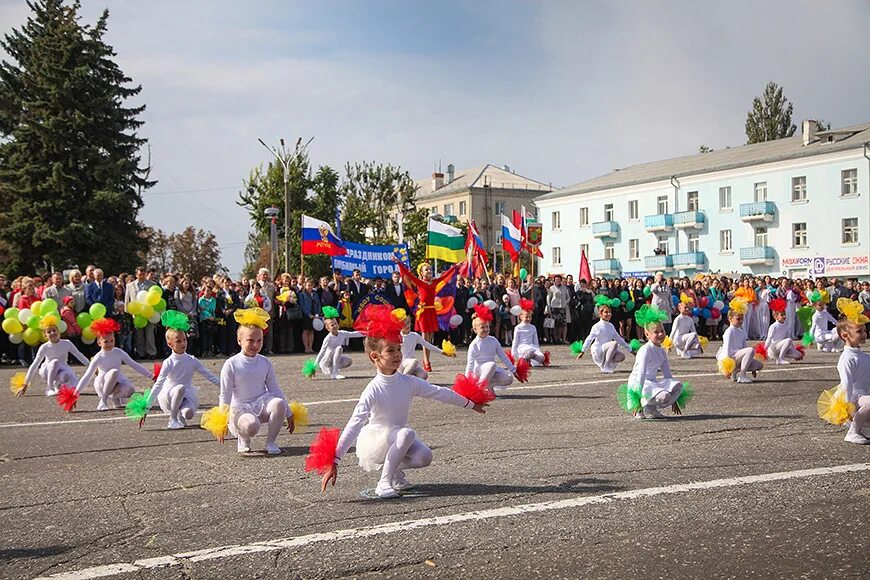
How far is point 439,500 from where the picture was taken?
21.8 ft

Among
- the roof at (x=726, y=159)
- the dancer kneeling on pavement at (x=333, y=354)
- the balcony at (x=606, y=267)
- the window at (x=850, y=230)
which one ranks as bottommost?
the dancer kneeling on pavement at (x=333, y=354)

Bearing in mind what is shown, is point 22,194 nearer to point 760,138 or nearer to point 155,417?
point 155,417

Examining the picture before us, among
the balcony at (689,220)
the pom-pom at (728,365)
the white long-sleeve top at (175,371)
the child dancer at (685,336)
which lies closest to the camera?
the white long-sleeve top at (175,371)

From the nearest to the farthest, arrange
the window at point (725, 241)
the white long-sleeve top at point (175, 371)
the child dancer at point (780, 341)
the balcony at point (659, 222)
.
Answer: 1. the white long-sleeve top at point (175, 371)
2. the child dancer at point (780, 341)
3. the window at point (725, 241)
4. the balcony at point (659, 222)

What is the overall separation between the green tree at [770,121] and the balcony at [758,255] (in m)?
15.5

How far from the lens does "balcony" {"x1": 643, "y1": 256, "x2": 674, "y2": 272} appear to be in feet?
236

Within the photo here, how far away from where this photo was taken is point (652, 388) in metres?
10.8

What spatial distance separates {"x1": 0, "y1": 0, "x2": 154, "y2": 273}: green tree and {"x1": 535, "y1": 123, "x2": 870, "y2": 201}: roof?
4319 cm

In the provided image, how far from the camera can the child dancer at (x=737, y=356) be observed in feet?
49.2

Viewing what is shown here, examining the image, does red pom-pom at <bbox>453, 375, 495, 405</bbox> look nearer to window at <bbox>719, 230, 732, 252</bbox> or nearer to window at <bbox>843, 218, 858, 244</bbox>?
window at <bbox>843, 218, 858, 244</bbox>

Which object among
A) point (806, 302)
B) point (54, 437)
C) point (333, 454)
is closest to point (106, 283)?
point (54, 437)

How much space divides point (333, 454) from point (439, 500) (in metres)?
0.82

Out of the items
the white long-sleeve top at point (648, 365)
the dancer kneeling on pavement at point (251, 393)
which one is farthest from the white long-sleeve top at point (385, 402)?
the white long-sleeve top at point (648, 365)

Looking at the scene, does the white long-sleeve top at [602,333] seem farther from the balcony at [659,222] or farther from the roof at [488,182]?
the roof at [488,182]
